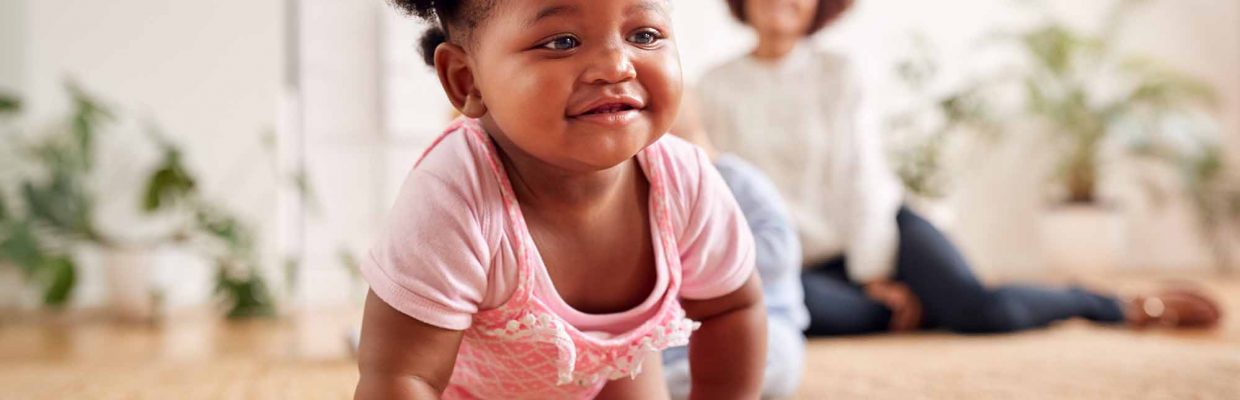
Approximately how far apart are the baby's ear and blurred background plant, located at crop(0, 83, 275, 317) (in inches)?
92.7

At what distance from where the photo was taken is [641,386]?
0.89 meters

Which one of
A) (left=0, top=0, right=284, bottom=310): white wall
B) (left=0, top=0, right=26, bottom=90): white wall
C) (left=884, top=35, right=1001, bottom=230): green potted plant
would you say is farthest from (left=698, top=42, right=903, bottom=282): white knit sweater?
(left=0, top=0, right=26, bottom=90): white wall

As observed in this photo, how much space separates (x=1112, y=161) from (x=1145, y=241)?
0.38 meters

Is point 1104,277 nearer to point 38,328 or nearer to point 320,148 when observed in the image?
point 320,148

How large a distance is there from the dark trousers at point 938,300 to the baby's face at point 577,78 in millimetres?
1393

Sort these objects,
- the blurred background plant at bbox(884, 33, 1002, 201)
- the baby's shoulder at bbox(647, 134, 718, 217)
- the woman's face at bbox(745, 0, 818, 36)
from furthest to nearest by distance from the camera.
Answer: the blurred background plant at bbox(884, 33, 1002, 201) < the woman's face at bbox(745, 0, 818, 36) < the baby's shoulder at bbox(647, 134, 718, 217)

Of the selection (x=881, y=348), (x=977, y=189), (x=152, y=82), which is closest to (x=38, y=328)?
(x=152, y=82)

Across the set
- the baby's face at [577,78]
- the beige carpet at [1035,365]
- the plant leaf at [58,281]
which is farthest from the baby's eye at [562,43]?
the plant leaf at [58,281]

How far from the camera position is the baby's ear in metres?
0.78

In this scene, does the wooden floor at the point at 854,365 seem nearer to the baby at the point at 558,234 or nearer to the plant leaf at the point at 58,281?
the plant leaf at the point at 58,281

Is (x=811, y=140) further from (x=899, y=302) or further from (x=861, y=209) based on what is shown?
(x=899, y=302)

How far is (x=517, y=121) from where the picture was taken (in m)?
0.73

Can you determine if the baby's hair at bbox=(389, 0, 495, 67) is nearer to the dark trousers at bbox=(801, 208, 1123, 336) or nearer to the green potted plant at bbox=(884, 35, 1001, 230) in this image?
the dark trousers at bbox=(801, 208, 1123, 336)

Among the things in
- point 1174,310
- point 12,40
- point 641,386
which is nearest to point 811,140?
point 1174,310
